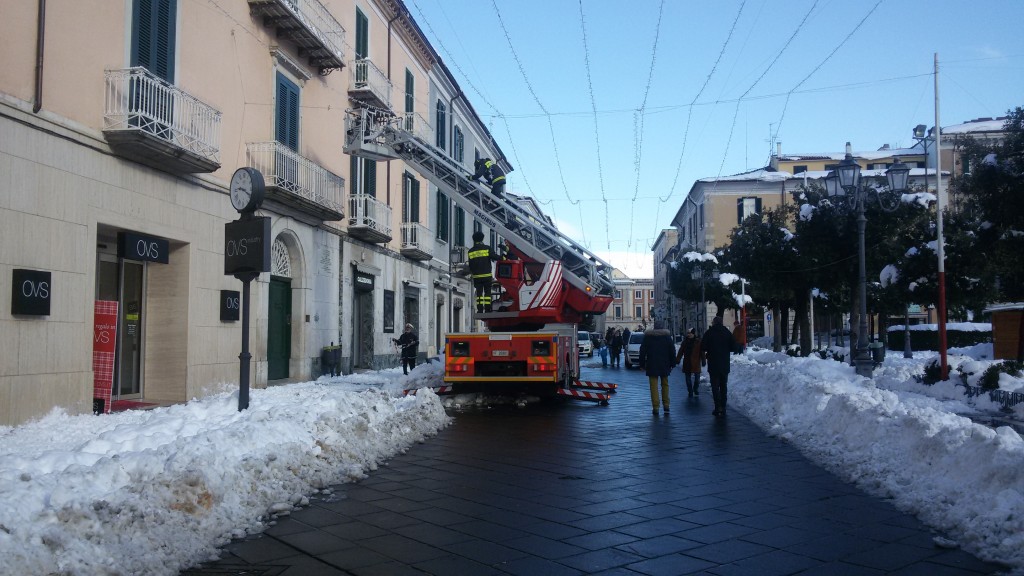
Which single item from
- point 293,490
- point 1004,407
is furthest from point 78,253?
point 1004,407

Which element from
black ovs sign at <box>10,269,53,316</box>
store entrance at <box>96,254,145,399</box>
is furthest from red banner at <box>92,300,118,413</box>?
store entrance at <box>96,254,145,399</box>

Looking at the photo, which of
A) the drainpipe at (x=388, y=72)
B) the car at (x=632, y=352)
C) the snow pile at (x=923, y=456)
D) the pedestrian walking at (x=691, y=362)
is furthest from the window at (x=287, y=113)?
the car at (x=632, y=352)

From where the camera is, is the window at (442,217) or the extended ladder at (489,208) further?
the window at (442,217)

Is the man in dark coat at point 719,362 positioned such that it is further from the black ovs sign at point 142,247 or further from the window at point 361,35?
the window at point 361,35

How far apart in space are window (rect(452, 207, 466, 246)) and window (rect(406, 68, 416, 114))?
882 cm

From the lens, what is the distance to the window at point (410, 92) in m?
27.5

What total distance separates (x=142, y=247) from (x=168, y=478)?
8589 millimetres

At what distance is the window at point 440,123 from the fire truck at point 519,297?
14.7 metres

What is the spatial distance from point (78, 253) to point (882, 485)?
1073cm

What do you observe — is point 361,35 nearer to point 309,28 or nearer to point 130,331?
point 309,28

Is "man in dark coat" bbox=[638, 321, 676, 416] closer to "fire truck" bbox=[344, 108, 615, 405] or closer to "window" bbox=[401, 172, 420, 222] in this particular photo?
"fire truck" bbox=[344, 108, 615, 405]

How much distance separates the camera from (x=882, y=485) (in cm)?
704

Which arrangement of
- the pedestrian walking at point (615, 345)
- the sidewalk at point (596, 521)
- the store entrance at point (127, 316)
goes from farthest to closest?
the pedestrian walking at point (615, 345), the store entrance at point (127, 316), the sidewalk at point (596, 521)

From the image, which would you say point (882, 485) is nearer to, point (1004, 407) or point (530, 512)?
point (530, 512)
